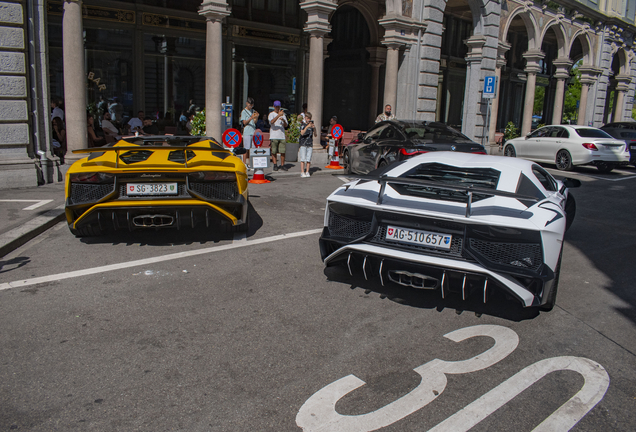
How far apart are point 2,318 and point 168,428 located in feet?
7.28

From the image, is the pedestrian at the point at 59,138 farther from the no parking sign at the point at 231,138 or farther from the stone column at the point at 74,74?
the no parking sign at the point at 231,138

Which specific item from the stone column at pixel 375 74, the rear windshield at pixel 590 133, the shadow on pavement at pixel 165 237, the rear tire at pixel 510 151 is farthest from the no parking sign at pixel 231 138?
the stone column at pixel 375 74

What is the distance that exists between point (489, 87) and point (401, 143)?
36.8 feet

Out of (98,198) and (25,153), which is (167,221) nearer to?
(98,198)

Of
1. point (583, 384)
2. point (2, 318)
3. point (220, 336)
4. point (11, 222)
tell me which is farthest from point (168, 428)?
Answer: point (11, 222)

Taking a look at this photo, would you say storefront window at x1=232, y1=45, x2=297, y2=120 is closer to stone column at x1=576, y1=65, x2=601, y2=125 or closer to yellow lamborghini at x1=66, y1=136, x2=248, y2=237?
yellow lamborghini at x1=66, y1=136, x2=248, y2=237

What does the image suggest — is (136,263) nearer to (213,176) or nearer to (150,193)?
(150,193)

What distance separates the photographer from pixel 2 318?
4297mm

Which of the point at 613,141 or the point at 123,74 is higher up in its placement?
the point at 123,74

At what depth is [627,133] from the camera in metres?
20.2

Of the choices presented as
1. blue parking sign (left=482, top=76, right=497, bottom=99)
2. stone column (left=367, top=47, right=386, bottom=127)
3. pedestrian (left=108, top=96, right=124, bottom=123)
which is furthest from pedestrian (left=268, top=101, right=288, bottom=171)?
stone column (left=367, top=47, right=386, bottom=127)

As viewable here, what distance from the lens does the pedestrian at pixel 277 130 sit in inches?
537

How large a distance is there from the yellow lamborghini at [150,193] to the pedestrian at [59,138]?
23.1 feet

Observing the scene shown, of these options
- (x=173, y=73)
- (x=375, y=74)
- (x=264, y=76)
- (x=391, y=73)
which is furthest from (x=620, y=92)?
(x=173, y=73)
